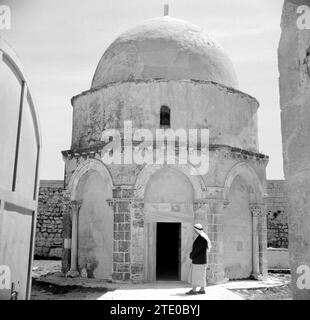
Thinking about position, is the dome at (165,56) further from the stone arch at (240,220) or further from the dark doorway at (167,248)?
the dark doorway at (167,248)

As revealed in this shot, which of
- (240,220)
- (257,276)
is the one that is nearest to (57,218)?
(240,220)

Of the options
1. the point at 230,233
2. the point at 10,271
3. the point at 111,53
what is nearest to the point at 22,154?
the point at 10,271

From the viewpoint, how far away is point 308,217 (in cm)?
185

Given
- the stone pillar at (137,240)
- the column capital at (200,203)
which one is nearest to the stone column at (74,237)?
the stone pillar at (137,240)

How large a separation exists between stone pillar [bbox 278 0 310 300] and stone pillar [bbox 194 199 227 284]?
27.7 ft

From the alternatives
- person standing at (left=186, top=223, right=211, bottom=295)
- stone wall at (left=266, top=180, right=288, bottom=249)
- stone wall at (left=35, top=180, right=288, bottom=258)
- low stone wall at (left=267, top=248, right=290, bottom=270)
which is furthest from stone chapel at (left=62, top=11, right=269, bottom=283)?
stone wall at (left=35, top=180, right=288, bottom=258)

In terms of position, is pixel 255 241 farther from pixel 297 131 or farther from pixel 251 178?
pixel 297 131

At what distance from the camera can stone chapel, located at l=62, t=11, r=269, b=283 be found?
33.9ft

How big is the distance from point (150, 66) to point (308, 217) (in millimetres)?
10429

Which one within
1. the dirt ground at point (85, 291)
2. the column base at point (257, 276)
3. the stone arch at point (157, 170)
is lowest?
the dirt ground at point (85, 291)

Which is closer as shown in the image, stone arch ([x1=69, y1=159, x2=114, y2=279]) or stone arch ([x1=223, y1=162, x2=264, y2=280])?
stone arch ([x1=69, y1=159, x2=114, y2=279])

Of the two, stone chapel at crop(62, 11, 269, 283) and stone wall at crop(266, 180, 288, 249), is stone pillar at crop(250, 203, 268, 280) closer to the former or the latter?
stone chapel at crop(62, 11, 269, 283)

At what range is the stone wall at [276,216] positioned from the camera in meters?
17.0

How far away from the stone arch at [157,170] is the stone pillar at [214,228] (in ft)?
1.06
